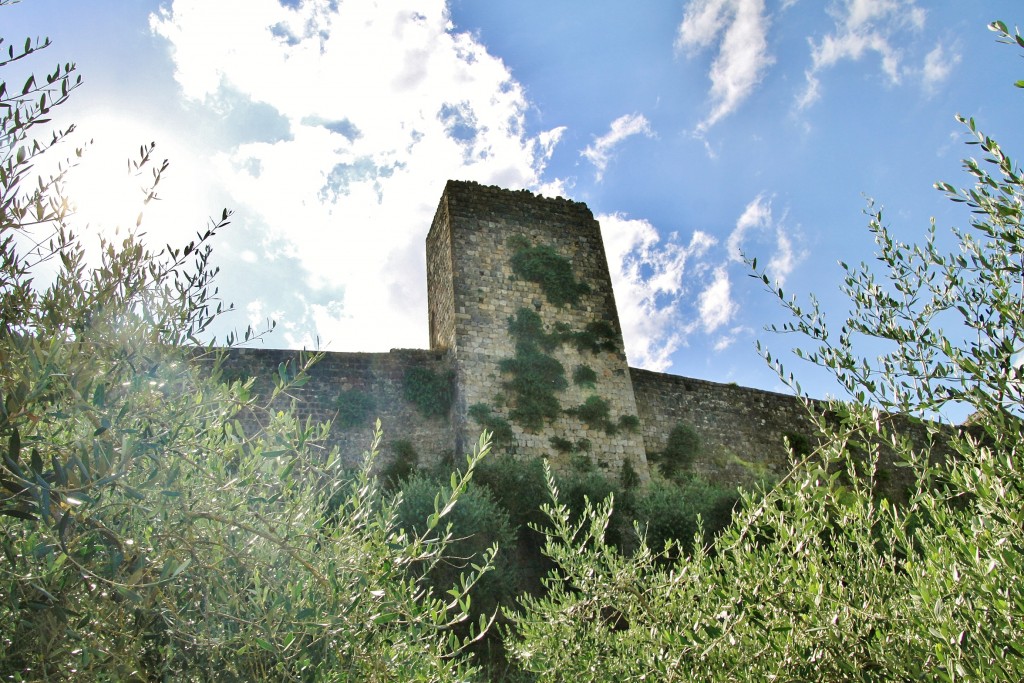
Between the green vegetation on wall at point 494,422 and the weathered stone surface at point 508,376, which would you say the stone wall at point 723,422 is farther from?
the green vegetation on wall at point 494,422

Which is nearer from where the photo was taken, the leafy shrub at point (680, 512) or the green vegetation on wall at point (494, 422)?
the leafy shrub at point (680, 512)

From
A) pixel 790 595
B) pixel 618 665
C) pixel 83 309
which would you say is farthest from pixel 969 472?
pixel 83 309

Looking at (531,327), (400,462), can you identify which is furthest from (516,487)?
(531,327)

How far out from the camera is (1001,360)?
2.94m

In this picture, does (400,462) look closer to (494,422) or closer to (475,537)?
(494,422)

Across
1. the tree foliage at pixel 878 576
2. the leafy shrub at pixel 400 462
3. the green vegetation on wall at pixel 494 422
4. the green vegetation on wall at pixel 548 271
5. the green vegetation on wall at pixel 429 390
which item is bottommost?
the tree foliage at pixel 878 576

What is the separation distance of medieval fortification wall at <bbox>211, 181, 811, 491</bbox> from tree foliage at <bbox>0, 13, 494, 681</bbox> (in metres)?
8.40

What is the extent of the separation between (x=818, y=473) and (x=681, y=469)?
10316mm

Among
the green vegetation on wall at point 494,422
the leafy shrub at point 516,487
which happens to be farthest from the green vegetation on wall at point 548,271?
the leafy shrub at point 516,487

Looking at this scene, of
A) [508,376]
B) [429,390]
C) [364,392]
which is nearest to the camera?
[364,392]

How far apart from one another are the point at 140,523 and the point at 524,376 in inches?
407

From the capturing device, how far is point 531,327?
1316cm

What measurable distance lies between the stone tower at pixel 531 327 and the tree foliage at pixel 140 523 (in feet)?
28.6

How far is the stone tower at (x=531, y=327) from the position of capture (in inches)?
480
